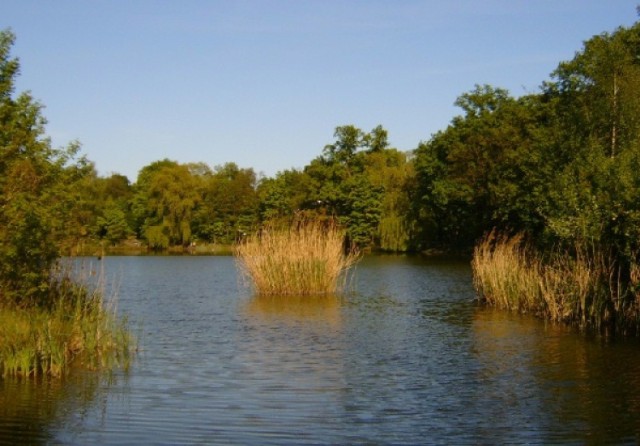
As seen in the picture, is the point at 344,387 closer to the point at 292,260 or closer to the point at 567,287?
the point at 567,287

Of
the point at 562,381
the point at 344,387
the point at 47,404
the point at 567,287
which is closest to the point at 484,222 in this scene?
the point at 567,287

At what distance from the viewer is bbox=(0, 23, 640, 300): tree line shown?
1223 cm

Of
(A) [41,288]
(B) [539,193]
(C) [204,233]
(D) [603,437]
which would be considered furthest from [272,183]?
(D) [603,437]

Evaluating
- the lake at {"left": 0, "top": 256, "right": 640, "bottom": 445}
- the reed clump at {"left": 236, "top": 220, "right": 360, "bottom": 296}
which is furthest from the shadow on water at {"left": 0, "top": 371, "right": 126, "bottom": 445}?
the reed clump at {"left": 236, "top": 220, "right": 360, "bottom": 296}

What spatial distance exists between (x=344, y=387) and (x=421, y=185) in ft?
160

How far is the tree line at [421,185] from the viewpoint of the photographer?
12227 mm

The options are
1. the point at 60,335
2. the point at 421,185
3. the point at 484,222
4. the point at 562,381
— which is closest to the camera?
the point at 562,381

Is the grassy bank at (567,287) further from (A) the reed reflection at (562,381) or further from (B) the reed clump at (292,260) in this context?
(B) the reed clump at (292,260)

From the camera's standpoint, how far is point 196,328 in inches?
641

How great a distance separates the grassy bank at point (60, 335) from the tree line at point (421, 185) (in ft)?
2.29

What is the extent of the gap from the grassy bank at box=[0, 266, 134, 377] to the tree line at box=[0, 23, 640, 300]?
697 millimetres

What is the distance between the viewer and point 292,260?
2255cm

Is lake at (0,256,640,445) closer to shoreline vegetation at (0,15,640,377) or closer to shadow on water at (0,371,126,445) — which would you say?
shadow on water at (0,371,126,445)

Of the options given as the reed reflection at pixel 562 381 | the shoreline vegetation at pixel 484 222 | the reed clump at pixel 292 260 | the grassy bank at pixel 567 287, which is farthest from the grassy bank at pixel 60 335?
the reed clump at pixel 292 260
